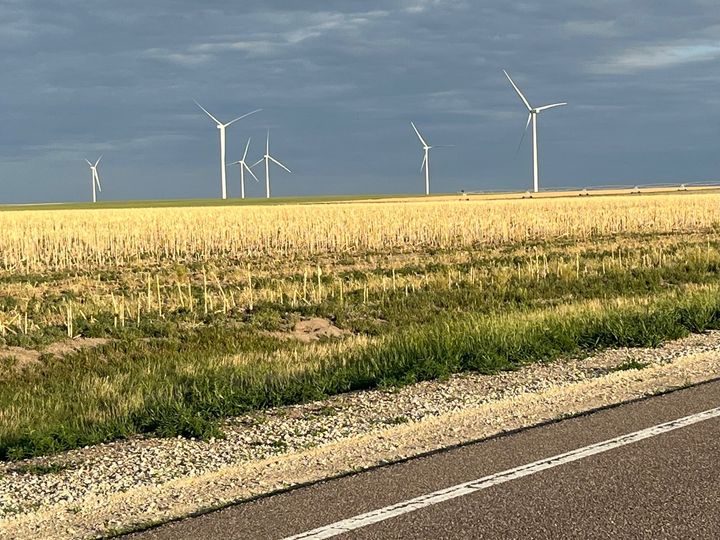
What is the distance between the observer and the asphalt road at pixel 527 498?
5227 millimetres

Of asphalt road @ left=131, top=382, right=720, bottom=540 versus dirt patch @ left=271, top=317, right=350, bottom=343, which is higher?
asphalt road @ left=131, top=382, right=720, bottom=540

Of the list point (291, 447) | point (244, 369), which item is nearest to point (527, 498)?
point (291, 447)

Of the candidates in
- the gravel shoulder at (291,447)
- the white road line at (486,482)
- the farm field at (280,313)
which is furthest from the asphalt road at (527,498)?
the farm field at (280,313)

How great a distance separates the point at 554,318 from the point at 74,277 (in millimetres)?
15619

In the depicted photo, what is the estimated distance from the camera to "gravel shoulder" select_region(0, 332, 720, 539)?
603 cm

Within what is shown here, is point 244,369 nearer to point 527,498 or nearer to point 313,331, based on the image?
point 313,331

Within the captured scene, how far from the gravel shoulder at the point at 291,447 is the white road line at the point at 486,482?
922 mm

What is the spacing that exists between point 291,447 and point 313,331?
31.6ft

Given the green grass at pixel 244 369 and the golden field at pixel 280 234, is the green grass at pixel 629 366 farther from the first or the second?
the golden field at pixel 280 234

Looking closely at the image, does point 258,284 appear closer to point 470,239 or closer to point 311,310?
point 311,310

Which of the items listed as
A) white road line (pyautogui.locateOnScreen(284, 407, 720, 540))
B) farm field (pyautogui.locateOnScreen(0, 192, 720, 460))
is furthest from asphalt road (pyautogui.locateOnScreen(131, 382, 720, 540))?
farm field (pyautogui.locateOnScreen(0, 192, 720, 460))

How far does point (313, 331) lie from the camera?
669 inches

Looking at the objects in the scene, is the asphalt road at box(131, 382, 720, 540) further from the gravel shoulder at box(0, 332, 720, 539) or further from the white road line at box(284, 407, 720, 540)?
the gravel shoulder at box(0, 332, 720, 539)

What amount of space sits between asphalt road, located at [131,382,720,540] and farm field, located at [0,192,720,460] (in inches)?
88.4
